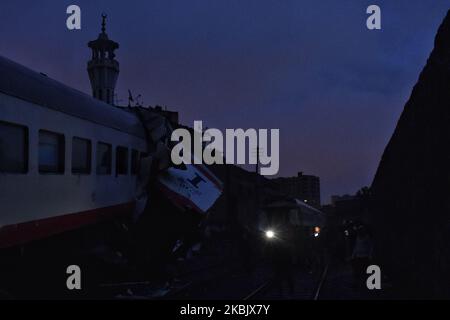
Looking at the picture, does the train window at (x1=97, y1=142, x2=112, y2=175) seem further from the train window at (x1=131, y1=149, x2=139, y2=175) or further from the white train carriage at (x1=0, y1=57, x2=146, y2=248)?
the train window at (x1=131, y1=149, x2=139, y2=175)

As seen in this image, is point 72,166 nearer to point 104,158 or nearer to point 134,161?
point 104,158

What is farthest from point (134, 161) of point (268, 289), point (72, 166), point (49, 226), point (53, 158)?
point (268, 289)

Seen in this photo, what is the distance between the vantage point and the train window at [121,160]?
1173cm

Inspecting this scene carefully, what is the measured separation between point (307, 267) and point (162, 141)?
10853 mm

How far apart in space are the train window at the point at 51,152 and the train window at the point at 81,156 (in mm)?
441

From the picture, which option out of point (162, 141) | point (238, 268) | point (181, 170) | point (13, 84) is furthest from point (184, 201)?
point (238, 268)

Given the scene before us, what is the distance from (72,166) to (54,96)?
4.51 ft

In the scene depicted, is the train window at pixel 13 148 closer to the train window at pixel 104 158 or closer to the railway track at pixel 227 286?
the train window at pixel 104 158

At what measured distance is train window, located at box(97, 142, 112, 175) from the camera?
422 inches

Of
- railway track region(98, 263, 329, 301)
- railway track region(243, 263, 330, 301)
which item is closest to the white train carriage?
railway track region(98, 263, 329, 301)

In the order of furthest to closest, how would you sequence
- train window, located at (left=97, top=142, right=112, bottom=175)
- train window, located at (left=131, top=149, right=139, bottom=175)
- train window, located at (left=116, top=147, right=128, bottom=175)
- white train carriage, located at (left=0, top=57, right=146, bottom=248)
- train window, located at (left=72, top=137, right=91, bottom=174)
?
train window, located at (left=131, top=149, right=139, bottom=175), train window, located at (left=116, top=147, right=128, bottom=175), train window, located at (left=97, top=142, right=112, bottom=175), train window, located at (left=72, top=137, right=91, bottom=174), white train carriage, located at (left=0, top=57, right=146, bottom=248)

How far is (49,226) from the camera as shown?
8.49 meters

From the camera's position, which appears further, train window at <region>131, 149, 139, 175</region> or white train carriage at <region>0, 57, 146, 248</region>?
train window at <region>131, 149, 139, 175</region>

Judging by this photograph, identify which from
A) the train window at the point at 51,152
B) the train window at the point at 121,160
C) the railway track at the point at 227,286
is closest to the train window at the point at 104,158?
the train window at the point at 121,160
